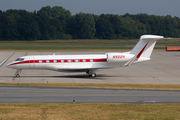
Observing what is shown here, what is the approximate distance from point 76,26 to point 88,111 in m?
137

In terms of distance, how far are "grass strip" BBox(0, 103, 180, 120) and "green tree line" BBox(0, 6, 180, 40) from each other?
118 metres

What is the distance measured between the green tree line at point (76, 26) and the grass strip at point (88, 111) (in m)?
118

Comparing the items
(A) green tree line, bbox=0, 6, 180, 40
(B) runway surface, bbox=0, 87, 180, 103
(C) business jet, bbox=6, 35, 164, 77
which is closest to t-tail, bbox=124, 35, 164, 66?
(C) business jet, bbox=6, 35, 164, 77

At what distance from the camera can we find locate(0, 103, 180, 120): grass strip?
15.0 metres

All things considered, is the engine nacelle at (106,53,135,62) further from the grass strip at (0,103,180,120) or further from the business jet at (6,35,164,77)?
the grass strip at (0,103,180,120)

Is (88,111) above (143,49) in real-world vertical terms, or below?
Result: below

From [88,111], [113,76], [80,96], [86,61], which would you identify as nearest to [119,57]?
[113,76]

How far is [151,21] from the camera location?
180250mm

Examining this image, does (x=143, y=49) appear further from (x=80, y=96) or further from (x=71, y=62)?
(x=80, y=96)

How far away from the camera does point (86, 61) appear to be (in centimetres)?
3506

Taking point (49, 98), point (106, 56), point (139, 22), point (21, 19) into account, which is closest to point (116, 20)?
point (139, 22)

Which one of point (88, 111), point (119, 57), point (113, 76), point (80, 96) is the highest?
point (119, 57)

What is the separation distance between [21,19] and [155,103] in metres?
125

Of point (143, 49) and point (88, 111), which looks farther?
point (143, 49)
